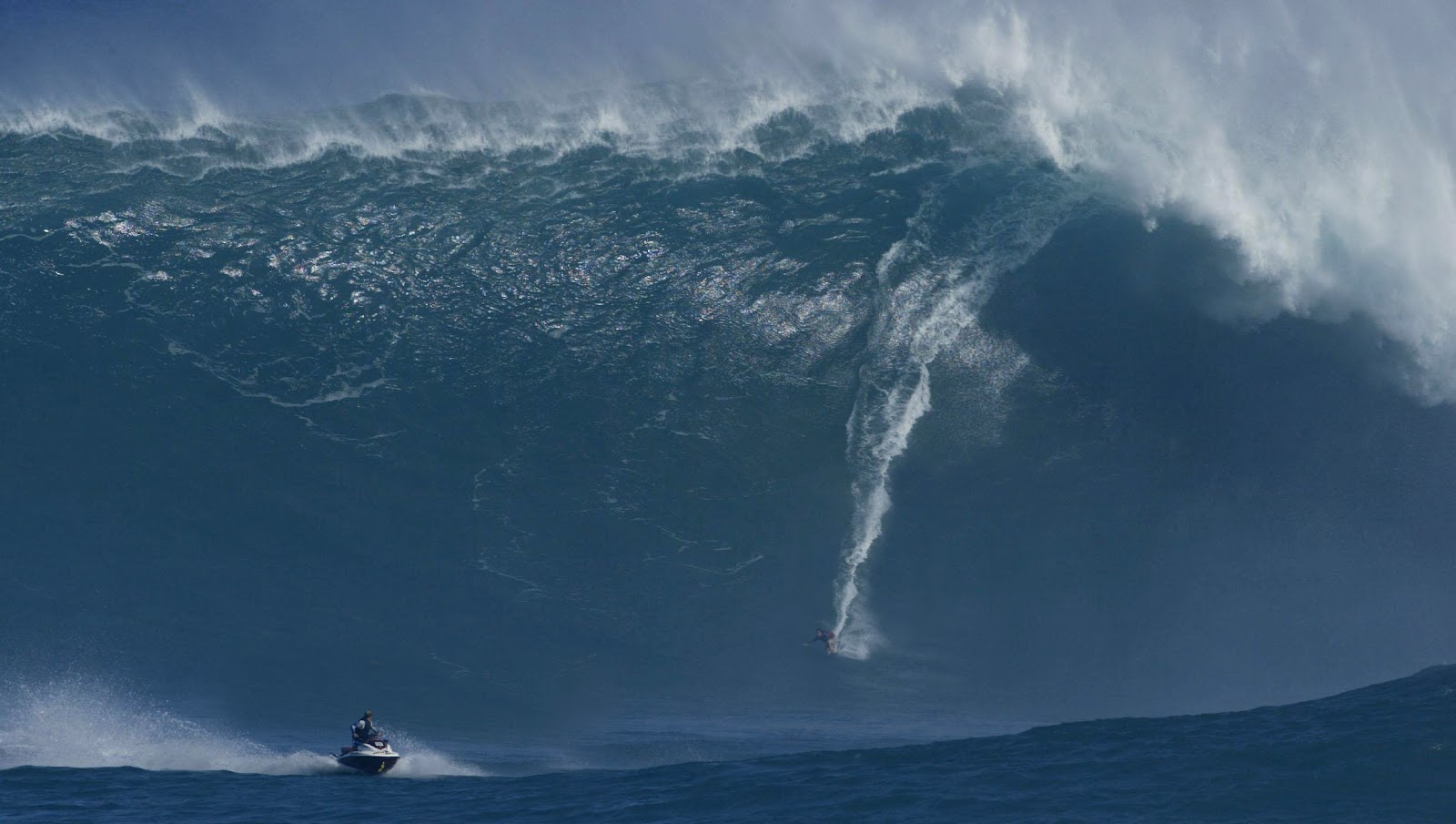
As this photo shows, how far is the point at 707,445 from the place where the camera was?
2833 centimetres

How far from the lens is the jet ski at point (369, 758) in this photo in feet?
70.0

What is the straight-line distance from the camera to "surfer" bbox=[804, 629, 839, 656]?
25.1 m

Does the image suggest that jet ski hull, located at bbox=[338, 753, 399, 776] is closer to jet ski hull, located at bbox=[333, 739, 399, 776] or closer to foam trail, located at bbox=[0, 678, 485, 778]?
jet ski hull, located at bbox=[333, 739, 399, 776]

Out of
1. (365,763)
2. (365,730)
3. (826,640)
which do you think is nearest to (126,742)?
(365,730)

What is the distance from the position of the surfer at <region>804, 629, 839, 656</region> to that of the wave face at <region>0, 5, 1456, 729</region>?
0.19 metres

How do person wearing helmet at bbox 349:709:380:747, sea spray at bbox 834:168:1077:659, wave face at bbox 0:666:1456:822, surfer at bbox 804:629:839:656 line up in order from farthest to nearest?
sea spray at bbox 834:168:1077:659
surfer at bbox 804:629:839:656
person wearing helmet at bbox 349:709:380:747
wave face at bbox 0:666:1456:822

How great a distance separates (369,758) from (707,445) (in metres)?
9.61

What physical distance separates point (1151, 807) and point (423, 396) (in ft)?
54.7

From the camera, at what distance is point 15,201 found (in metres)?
31.5

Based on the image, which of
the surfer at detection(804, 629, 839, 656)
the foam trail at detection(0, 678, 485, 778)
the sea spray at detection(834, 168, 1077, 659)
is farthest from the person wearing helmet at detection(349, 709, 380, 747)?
the sea spray at detection(834, 168, 1077, 659)

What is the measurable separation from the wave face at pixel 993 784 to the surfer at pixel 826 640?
3945 millimetres

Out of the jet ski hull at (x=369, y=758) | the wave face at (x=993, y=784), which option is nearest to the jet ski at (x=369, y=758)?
the jet ski hull at (x=369, y=758)

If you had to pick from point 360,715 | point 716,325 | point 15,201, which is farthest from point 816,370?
point 15,201

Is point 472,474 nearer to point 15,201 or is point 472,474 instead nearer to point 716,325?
point 716,325
